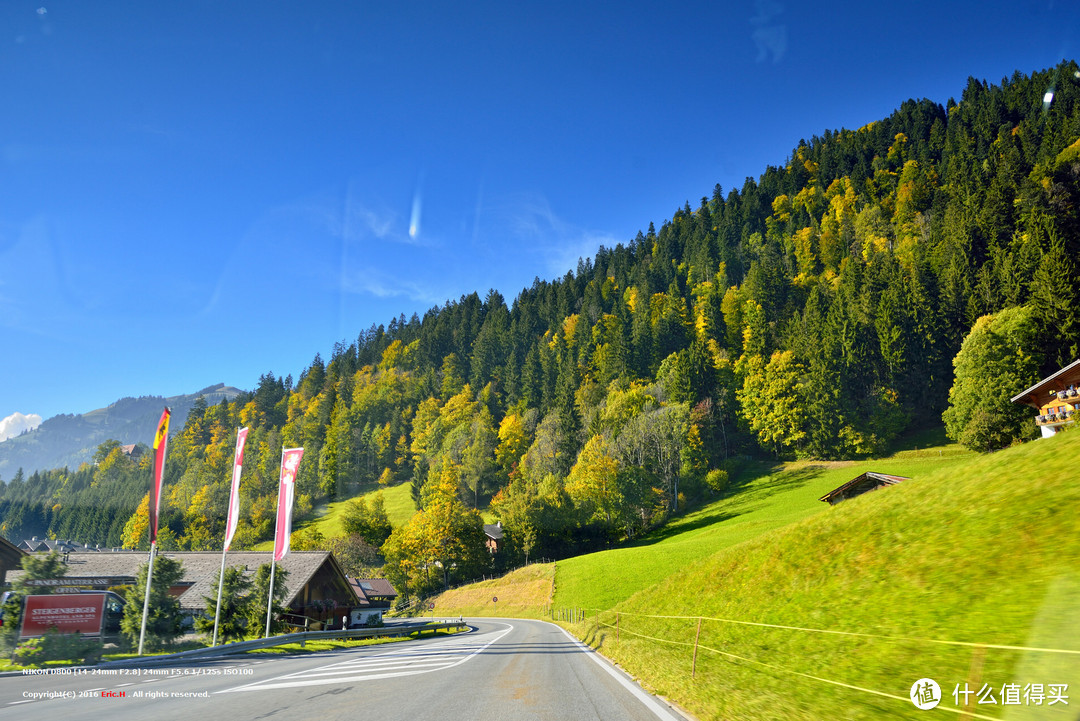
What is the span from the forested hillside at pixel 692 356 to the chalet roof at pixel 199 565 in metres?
32.2

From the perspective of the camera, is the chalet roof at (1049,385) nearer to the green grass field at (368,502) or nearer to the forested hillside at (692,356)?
the forested hillside at (692,356)

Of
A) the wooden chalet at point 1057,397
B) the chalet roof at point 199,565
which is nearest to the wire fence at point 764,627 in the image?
the chalet roof at point 199,565

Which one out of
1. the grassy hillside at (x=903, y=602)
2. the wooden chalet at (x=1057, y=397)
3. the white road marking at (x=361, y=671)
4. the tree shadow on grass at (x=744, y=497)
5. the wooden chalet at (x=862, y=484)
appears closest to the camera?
the grassy hillside at (x=903, y=602)

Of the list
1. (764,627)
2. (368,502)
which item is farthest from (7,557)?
(368,502)

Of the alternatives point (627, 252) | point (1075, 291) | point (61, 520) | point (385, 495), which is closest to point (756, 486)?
point (1075, 291)

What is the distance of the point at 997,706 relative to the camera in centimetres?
545

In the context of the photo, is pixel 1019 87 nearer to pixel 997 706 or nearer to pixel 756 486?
pixel 756 486

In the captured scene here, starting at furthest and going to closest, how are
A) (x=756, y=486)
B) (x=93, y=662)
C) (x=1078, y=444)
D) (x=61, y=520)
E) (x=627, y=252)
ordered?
(x=627, y=252) → (x=61, y=520) → (x=756, y=486) → (x=93, y=662) → (x=1078, y=444)

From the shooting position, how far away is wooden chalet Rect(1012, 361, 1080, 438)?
30.5 metres

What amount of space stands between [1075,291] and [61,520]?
20346 cm

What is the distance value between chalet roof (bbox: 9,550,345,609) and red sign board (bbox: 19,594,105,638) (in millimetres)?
16728

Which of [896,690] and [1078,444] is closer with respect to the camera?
[896,690]

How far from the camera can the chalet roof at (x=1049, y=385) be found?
30.8m

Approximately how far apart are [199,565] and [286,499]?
2265 centimetres
